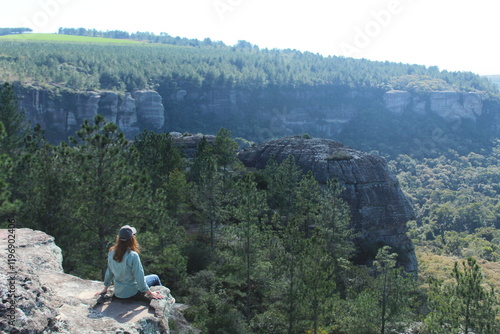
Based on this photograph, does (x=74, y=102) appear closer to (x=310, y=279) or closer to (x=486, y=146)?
(x=310, y=279)

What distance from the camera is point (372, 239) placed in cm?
4034

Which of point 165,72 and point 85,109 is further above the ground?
point 165,72

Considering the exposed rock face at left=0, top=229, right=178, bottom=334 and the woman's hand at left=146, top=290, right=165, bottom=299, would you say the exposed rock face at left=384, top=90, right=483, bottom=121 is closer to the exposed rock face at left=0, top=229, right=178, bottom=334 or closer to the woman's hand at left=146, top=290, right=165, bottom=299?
the woman's hand at left=146, top=290, right=165, bottom=299

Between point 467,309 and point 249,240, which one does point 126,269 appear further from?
point 467,309

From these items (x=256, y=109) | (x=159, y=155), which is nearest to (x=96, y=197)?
(x=159, y=155)

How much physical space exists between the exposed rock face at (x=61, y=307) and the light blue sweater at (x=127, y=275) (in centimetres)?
23

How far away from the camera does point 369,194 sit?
41.5 metres

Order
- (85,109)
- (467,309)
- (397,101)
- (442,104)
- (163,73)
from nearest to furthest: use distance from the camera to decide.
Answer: (467,309) < (85,109) < (163,73) < (442,104) < (397,101)

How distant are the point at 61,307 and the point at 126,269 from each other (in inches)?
44.8

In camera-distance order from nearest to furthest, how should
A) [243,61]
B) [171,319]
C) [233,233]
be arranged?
[171,319] < [233,233] < [243,61]

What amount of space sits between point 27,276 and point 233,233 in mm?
18226

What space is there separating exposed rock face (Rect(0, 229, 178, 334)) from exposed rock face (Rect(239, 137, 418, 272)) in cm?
3435

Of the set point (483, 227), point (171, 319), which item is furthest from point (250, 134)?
point (171, 319)

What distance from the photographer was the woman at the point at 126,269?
7.23 meters
